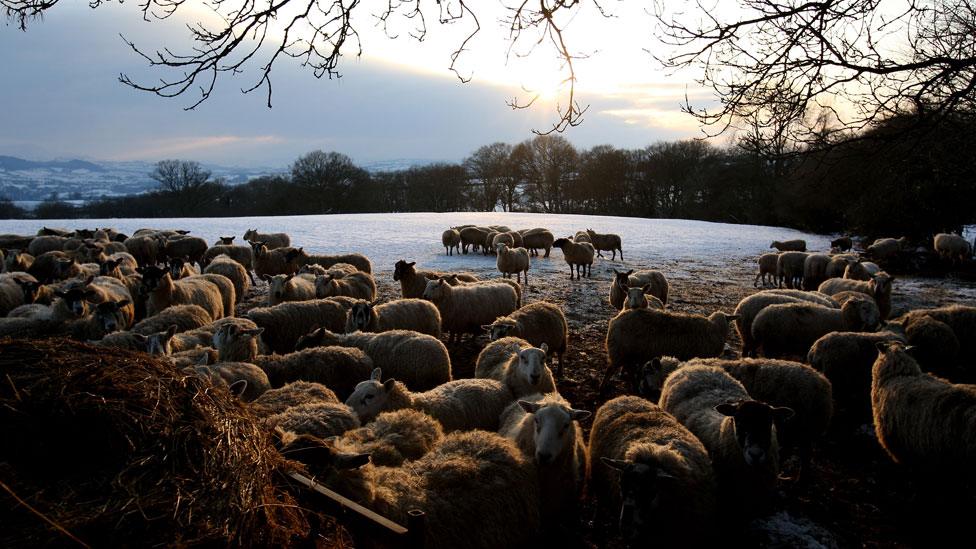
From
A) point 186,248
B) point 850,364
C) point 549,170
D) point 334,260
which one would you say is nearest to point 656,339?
point 850,364

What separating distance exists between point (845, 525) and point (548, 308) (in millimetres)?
5351

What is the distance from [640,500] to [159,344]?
581 cm

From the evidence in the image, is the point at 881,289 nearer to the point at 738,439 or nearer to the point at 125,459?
the point at 738,439

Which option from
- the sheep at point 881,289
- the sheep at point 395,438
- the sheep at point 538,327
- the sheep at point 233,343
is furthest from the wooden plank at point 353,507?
the sheep at point 881,289

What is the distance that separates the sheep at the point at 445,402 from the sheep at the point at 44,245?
19.0 meters

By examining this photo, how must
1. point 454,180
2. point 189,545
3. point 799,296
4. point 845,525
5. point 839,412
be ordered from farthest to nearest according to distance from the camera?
point 454,180 → point 799,296 → point 839,412 → point 845,525 → point 189,545

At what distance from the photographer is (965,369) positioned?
9.09 m

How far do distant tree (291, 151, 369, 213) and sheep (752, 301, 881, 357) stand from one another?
5604cm

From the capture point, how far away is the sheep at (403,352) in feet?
23.7

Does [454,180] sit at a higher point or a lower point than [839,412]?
higher

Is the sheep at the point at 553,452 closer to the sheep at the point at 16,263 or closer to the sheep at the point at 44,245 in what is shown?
the sheep at the point at 16,263

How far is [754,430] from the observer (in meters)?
4.46

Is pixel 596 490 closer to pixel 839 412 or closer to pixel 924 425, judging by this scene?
pixel 924 425

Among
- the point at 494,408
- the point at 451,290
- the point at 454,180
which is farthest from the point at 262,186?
the point at 494,408
